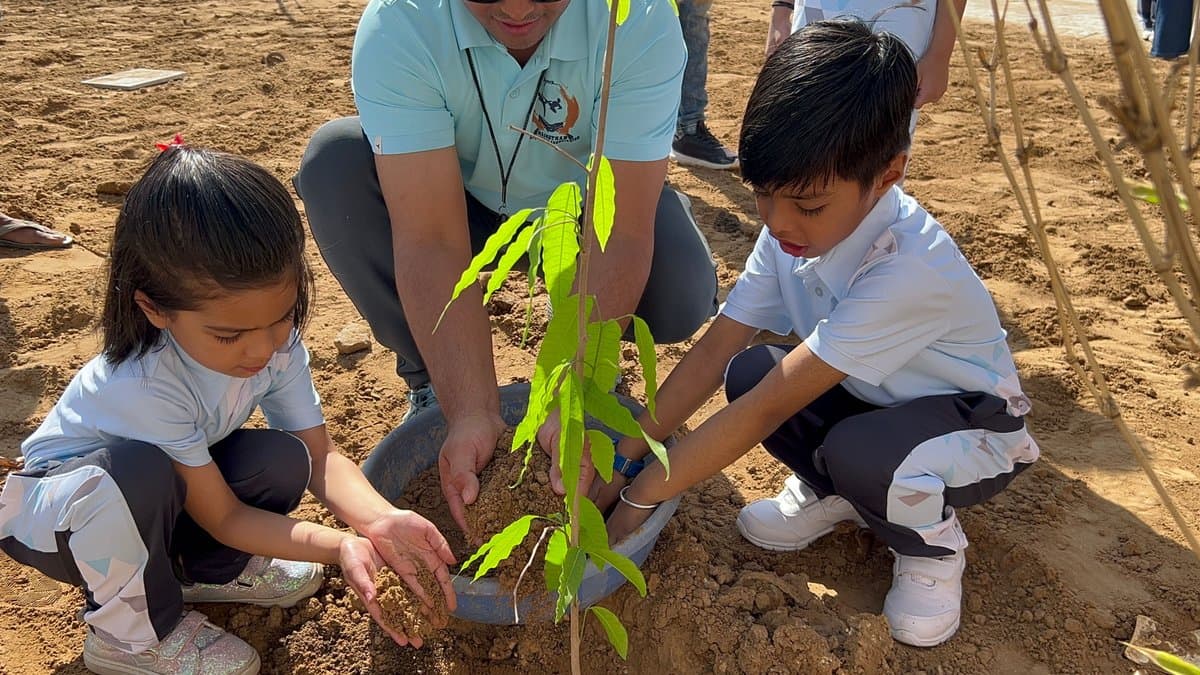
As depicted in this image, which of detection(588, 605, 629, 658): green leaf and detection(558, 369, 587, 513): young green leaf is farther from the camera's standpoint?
detection(588, 605, 629, 658): green leaf

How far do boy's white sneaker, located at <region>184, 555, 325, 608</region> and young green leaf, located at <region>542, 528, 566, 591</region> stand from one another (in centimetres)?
85

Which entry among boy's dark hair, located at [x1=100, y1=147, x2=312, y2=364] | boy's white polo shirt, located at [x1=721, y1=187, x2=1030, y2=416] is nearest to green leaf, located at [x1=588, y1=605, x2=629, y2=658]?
boy's white polo shirt, located at [x1=721, y1=187, x2=1030, y2=416]

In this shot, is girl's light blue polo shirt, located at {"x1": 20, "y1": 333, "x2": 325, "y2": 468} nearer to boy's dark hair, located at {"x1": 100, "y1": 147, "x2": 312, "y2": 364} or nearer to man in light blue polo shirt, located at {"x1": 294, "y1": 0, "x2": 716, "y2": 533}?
boy's dark hair, located at {"x1": 100, "y1": 147, "x2": 312, "y2": 364}

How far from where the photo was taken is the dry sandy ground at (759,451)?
72.1 inches

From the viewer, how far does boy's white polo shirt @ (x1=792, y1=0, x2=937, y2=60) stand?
2486mm

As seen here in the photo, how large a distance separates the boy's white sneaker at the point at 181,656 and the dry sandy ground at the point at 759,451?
9cm

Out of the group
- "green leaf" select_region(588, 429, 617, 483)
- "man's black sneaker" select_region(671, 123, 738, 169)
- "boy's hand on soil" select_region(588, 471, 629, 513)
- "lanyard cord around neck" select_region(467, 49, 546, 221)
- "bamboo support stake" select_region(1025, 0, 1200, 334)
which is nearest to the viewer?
"bamboo support stake" select_region(1025, 0, 1200, 334)

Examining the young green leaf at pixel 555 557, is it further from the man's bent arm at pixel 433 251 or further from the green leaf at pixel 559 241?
the man's bent arm at pixel 433 251

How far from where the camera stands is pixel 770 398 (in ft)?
5.73

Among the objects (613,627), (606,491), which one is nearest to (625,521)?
(606,491)

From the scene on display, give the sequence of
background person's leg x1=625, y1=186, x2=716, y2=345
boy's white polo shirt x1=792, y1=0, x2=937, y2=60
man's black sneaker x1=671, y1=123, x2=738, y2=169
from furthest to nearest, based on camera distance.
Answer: man's black sneaker x1=671, y1=123, x2=738, y2=169 < boy's white polo shirt x1=792, y1=0, x2=937, y2=60 < background person's leg x1=625, y1=186, x2=716, y2=345

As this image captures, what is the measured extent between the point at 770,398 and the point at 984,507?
2.62ft

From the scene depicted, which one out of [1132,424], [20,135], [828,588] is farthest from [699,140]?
[20,135]

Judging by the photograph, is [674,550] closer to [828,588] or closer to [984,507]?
[828,588]
